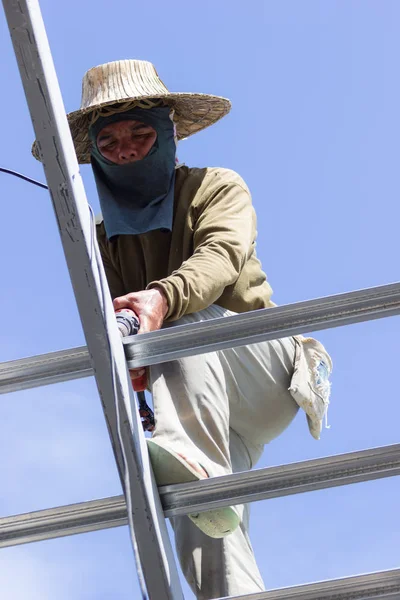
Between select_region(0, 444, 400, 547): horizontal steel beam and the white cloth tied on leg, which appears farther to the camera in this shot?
the white cloth tied on leg

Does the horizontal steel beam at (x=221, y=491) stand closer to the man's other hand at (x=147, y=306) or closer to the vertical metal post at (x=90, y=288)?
the vertical metal post at (x=90, y=288)

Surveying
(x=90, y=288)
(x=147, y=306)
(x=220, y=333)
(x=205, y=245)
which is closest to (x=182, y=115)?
(x=205, y=245)

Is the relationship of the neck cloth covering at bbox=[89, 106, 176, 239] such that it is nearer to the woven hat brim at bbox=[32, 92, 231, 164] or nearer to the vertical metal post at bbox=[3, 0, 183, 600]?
the woven hat brim at bbox=[32, 92, 231, 164]

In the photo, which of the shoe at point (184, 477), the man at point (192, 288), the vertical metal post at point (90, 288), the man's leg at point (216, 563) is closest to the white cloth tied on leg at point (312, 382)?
the man at point (192, 288)

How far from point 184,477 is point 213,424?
0.33 metres

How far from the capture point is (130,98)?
12.7 ft

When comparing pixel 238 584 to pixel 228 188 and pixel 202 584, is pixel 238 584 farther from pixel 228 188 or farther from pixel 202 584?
pixel 228 188

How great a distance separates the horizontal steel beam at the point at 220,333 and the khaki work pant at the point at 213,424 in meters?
0.24

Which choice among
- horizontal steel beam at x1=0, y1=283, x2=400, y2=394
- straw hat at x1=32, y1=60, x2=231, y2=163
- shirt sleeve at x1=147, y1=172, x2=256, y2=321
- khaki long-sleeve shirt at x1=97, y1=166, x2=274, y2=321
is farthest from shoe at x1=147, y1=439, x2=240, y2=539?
straw hat at x1=32, y1=60, x2=231, y2=163

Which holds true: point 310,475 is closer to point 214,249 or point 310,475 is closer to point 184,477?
point 184,477

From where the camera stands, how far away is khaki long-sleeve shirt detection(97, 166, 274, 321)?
11.4ft

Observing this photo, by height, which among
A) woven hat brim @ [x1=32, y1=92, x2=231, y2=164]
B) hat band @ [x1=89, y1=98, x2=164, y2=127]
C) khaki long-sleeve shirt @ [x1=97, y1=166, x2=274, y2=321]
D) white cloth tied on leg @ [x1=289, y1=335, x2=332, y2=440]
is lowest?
white cloth tied on leg @ [x1=289, y1=335, x2=332, y2=440]

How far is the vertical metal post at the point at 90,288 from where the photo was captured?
227 centimetres

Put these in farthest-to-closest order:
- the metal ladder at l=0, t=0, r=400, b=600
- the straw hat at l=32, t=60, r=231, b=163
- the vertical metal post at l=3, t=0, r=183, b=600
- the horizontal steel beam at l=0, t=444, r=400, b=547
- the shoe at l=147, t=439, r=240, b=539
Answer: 1. the straw hat at l=32, t=60, r=231, b=163
2. the shoe at l=147, t=439, r=240, b=539
3. the horizontal steel beam at l=0, t=444, r=400, b=547
4. the metal ladder at l=0, t=0, r=400, b=600
5. the vertical metal post at l=3, t=0, r=183, b=600
